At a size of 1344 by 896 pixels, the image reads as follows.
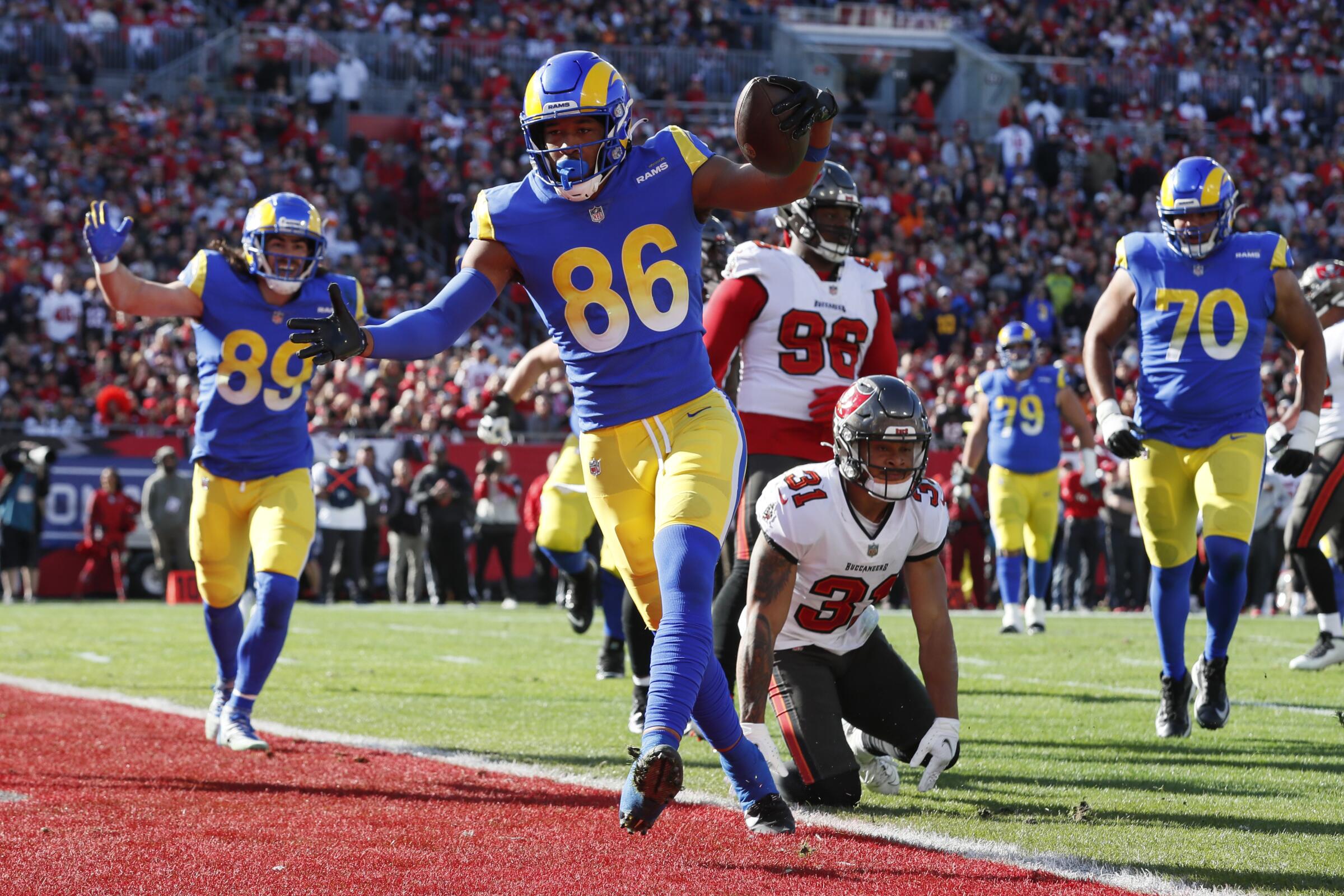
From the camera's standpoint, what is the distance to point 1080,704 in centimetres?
699

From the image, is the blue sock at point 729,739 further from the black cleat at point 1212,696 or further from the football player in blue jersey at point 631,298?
the black cleat at point 1212,696

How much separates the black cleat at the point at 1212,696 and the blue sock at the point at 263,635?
3386mm

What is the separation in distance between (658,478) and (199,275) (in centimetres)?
273

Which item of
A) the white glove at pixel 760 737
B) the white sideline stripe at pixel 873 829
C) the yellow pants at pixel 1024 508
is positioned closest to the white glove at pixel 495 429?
the white sideline stripe at pixel 873 829

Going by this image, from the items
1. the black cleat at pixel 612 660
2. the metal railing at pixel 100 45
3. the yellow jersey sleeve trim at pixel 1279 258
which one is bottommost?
the black cleat at pixel 612 660

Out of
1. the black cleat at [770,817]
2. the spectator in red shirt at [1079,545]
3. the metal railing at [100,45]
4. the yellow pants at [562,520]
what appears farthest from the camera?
the metal railing at [100,45]

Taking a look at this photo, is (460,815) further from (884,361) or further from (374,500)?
(374,500)

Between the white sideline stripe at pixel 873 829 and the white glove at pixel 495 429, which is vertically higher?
the white glove at pixel 495 429

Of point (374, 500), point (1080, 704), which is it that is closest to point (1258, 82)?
point (374, 500)

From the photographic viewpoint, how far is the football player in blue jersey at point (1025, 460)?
1168 centimetres

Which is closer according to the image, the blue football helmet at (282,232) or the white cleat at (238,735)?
the white cleat at (238,735)

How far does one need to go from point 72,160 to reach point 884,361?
1750 cm

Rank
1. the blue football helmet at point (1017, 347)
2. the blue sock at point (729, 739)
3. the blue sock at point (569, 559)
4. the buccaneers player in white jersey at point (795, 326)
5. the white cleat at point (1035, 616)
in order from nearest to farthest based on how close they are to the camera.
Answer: the blue sock at point (729, 739) < the buccaneers player in white jersey at point (795, 326) < the blue sock at point (569, 559) < the white cleat at point (1035, 616) < the blue football helmet at point (1017, 347)

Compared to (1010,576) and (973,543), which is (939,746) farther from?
(973,543)
